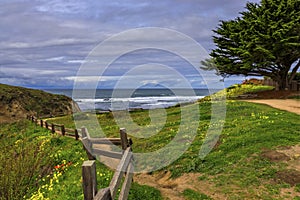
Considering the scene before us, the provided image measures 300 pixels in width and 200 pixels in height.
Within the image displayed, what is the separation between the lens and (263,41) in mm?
31281

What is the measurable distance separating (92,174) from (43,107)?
47203 millimetres

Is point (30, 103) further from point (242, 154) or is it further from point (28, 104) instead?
point (242, 154)

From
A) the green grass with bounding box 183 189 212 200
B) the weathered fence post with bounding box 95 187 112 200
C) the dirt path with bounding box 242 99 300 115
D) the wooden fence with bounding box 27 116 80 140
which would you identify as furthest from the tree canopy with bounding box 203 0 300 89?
the weathered fence post with bounding box 95 187 112 200

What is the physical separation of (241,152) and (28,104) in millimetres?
43287

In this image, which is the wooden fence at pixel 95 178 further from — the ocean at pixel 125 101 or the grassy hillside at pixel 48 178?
the ocean at pixel 125 101

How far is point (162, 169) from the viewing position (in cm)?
1257

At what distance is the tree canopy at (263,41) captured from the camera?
3055cm

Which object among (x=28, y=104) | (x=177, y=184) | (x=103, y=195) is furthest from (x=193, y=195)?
(x=28, y=104)

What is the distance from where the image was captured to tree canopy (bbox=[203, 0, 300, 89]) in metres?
30.5

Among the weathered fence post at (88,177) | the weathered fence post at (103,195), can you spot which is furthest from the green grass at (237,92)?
the weathered fence post at (88,177)

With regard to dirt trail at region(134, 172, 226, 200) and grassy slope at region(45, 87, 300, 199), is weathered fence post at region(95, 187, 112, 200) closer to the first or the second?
dirt trail at region(134, 172, 226, 200)

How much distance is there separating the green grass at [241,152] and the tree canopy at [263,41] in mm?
13811

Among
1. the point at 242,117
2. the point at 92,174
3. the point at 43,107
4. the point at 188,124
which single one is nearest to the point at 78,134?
the point at 188,124

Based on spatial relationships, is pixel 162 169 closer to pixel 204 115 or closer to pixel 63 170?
pixel 63 170
